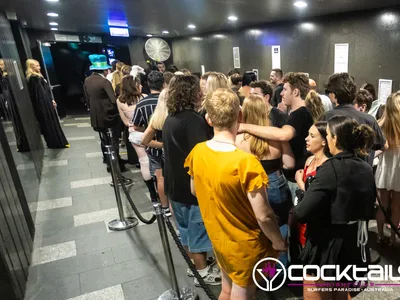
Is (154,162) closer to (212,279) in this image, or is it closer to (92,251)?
(92,251)

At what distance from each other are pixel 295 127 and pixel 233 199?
0.94 m

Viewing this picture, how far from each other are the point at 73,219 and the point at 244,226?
270 centimetres

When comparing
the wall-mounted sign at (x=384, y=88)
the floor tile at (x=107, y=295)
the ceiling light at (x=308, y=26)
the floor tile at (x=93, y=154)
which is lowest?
the floor tile at (x=107, y=295)

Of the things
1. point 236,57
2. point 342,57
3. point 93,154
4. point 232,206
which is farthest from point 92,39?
point 232,206

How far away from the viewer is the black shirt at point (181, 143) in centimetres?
180

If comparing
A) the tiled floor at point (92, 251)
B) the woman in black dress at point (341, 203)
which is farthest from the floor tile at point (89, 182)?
the woman in black dress at point (341, 203)

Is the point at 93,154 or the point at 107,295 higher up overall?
the point at 93,154

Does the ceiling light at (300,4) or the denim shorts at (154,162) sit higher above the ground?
the ceiling light at (300,4)

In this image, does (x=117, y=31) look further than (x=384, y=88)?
Yes

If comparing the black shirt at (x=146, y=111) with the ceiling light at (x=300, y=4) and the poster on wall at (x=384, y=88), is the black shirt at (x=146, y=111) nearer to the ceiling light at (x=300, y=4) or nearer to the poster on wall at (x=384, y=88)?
the ceiling light at (x=300, y=4)

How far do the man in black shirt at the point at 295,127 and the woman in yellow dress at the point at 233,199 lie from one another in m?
0.45

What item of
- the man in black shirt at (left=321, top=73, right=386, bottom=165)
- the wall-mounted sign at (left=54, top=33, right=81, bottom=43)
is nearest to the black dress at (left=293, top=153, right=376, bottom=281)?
the man in black shirt at (left=321, top=73, right=386, bottom=165)

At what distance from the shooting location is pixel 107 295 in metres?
2.16

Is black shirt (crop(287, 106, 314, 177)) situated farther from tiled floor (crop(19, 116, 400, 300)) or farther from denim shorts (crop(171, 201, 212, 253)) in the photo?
tiled floor (crop(19, 116, 400, 300))
